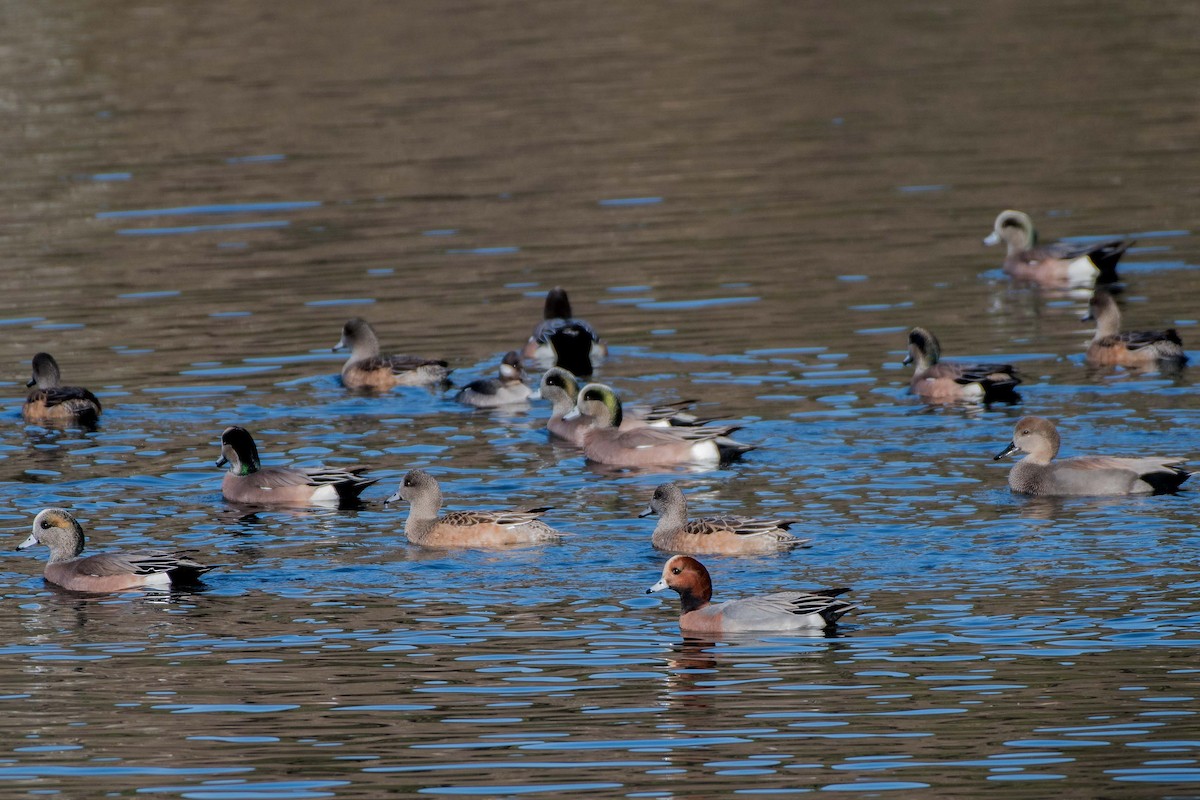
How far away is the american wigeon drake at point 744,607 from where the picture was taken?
12.3 metres

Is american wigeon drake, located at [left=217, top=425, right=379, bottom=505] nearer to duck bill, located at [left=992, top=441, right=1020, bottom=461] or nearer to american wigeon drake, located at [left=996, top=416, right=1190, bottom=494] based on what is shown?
duck bill, located at [left=992, top=441, right=1020, bottom=461]

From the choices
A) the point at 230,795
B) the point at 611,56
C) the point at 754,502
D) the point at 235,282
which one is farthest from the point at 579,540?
the point at 611,56

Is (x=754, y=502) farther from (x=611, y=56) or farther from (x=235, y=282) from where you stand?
(x=611, y=56)

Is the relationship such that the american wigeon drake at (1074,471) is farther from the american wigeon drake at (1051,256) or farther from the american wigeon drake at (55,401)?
the american wigeon drake at (55,401)

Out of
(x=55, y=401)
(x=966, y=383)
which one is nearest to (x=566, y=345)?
(x=966, y=383)

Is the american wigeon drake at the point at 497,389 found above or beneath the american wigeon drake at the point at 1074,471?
above

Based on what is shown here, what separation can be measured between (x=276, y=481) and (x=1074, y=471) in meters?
6.52

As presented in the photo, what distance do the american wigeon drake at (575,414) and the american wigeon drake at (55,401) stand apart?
14.5 feet

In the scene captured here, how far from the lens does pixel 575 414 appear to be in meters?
18.9

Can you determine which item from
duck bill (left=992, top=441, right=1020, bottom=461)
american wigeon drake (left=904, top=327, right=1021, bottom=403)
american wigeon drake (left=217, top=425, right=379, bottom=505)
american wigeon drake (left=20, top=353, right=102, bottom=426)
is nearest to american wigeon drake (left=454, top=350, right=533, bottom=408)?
american wigeon drake (left=217, top=425, right=379, bottom=505)

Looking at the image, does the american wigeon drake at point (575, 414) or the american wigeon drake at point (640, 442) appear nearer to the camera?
the american wigeon drake at point (640, 442)

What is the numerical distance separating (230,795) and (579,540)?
17.5ft

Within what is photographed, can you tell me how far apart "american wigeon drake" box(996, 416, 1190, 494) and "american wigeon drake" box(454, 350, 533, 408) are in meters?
5.58

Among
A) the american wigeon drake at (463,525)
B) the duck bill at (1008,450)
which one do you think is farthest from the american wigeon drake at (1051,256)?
the american wigeon drake at (463,525)
